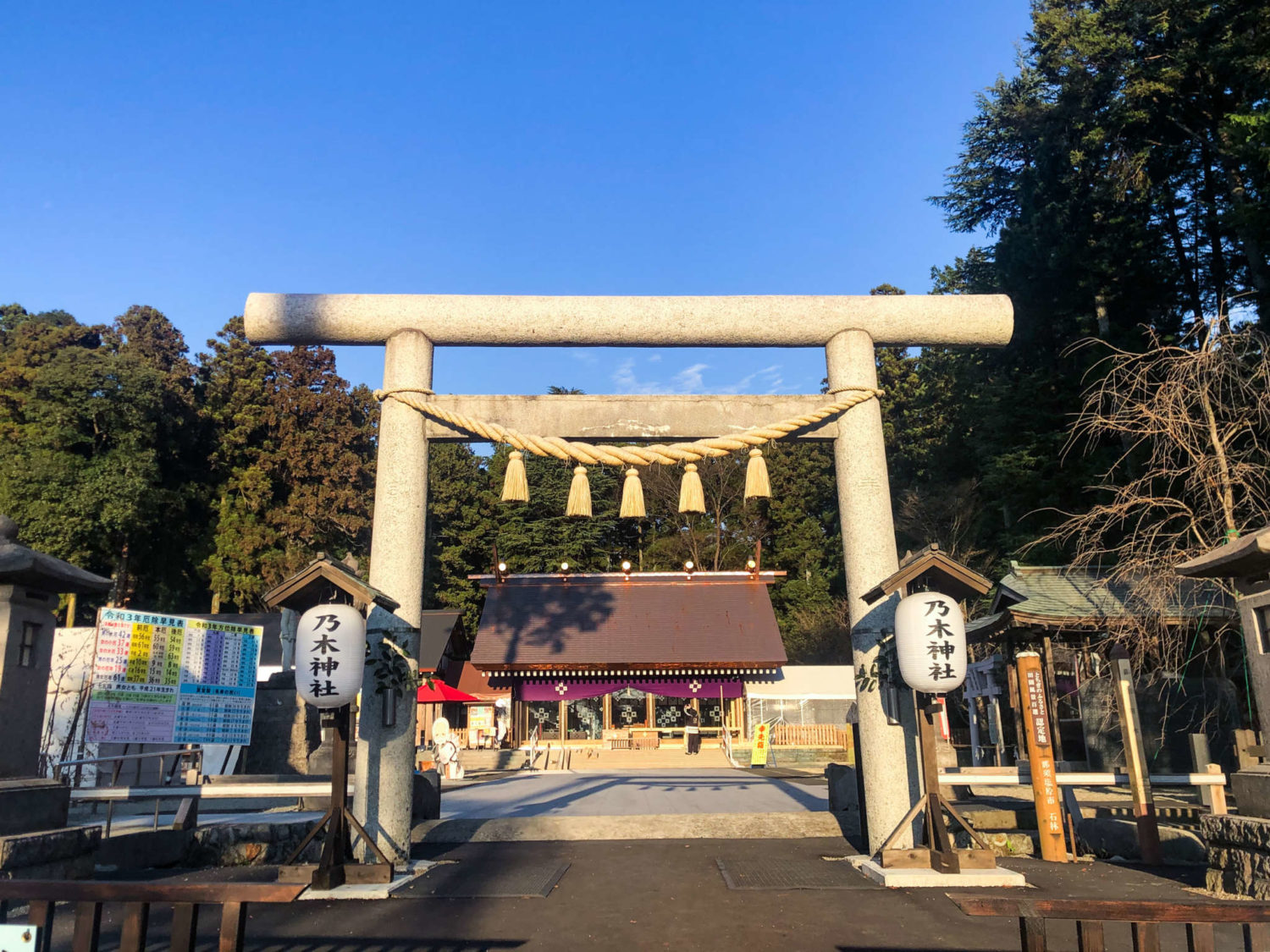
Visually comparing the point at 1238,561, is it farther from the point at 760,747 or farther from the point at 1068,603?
the point at 760,747

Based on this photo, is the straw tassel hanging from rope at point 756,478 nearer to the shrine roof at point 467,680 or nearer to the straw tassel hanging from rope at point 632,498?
the straw tassel hanging from rope at point 632,498

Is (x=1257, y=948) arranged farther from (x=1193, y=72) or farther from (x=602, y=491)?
(x=602, y=491)

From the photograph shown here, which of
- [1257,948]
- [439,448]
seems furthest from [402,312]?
[439,448]

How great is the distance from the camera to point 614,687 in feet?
73.2

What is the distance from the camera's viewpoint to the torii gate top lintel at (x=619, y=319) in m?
7.42

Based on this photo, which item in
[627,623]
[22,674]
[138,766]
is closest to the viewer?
[22,674]

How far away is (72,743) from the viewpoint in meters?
11.9

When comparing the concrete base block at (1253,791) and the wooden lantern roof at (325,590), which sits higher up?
the wooden lantern roof at (325,590)

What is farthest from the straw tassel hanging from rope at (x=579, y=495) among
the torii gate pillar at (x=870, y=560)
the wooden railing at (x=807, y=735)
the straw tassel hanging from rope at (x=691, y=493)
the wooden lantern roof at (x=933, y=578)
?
the wooden railing at (x=807, y=735)

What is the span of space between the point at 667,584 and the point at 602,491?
13.5m

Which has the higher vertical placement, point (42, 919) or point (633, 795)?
point (42, 919)

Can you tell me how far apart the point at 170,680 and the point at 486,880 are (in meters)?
7.58

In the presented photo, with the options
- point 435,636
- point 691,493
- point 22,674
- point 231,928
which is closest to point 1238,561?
point 691,493

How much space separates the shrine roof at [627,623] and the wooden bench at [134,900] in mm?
18628
